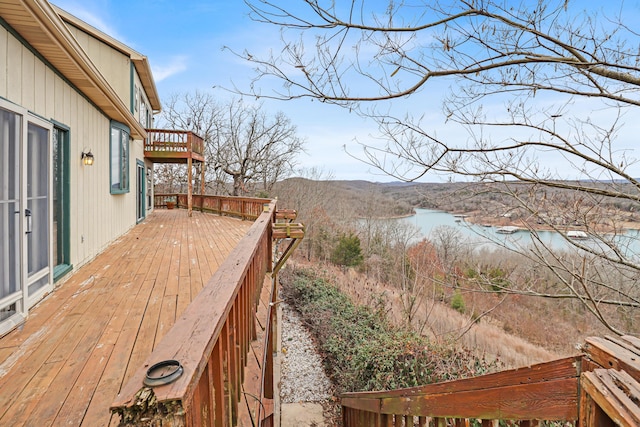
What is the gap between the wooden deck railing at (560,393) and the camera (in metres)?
0.82

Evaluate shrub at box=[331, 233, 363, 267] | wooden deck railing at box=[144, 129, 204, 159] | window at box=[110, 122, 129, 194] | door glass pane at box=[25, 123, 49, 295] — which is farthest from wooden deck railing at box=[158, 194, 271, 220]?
shrub at box=[331, 233, 363, 267]

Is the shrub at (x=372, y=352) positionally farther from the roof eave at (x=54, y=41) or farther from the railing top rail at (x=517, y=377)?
the roof eave at (x=54, y=41)

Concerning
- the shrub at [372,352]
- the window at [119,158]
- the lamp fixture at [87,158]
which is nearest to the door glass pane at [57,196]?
the lamp fixture at [87,158]

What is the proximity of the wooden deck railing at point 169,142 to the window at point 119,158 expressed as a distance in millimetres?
3789

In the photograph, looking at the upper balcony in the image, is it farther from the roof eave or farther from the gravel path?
the gravel path

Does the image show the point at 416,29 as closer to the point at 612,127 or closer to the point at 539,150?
the point at 539,150

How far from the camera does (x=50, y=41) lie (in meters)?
3.25

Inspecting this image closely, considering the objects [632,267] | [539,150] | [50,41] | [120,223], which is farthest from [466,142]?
[120,223]

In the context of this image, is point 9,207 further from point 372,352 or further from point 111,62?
point 111,62

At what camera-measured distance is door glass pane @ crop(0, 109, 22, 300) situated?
2.74 m

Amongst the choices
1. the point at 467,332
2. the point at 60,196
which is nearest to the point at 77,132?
the point at 60,196

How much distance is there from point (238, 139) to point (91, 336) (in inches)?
816

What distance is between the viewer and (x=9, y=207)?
2.84 metres

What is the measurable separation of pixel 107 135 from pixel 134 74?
4.52 meters
